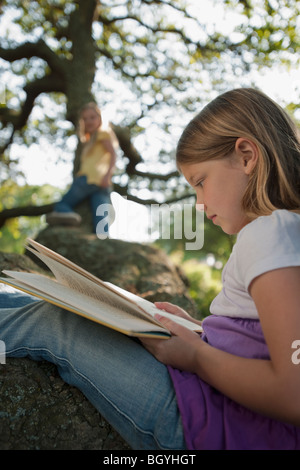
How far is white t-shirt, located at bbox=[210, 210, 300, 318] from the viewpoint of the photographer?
107 cm

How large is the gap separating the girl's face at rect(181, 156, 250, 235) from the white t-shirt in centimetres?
19

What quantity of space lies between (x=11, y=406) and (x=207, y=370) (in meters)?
0.65

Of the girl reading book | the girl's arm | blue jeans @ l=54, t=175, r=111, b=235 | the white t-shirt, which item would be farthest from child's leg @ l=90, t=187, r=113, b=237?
the girl's arm

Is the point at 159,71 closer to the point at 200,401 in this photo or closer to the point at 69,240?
the point at 69,240

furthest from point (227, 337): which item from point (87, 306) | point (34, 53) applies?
point (34, 53)

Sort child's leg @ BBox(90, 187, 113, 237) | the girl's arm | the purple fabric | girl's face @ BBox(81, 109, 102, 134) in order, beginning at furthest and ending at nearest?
child's leg @ BBox(90, 187, 113, 237), girl's face @ BBox(81, 109, 102, 134), the purple fabric, the girl's arm

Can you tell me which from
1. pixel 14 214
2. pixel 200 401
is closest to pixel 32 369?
pixel 200 401

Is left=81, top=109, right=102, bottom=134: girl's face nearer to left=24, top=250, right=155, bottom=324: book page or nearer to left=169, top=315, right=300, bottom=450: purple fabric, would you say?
left=24, top=250, right=155, bottom=324: book page

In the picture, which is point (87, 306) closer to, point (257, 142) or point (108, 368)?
point (108, 368)

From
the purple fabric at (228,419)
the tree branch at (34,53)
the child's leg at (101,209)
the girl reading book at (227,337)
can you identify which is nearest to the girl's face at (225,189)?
the girl reading book at (227,337)

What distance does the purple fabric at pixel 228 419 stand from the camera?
1121 mm

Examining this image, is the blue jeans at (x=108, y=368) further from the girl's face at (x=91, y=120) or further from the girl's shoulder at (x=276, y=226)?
the girl's face at (x=91, y=120)

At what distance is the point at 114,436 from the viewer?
1321 mm

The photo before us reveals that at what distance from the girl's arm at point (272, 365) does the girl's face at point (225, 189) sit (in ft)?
1.23
